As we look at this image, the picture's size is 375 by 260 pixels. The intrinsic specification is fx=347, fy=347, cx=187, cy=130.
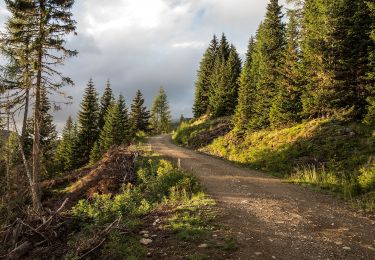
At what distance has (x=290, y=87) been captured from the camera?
2681 centimetres

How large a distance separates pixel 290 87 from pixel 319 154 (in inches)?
329

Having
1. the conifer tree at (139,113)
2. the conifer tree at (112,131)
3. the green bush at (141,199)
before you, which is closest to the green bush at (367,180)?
the green bush at (141,199)

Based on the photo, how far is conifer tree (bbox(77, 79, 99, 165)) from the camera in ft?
170

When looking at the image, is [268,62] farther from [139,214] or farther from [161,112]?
[161,112]

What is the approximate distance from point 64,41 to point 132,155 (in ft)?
29.4

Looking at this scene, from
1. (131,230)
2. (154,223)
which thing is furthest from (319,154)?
(131,230)

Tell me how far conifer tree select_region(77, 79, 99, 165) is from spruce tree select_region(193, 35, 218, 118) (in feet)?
62.9

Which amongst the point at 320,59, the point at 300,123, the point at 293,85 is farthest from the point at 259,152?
the point at 320,59

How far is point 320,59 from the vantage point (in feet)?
76.8

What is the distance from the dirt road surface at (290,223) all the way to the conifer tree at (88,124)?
39923 millimetres

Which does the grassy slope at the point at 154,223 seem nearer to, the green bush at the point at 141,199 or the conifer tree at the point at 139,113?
the green bush at the point at 141,199

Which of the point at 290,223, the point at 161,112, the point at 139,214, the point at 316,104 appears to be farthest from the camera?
the point at 161,112

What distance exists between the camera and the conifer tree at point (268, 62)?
31594 mm

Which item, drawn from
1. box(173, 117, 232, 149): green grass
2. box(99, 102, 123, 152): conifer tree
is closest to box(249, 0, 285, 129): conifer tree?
box(173, 117, 232, 149): green grass
